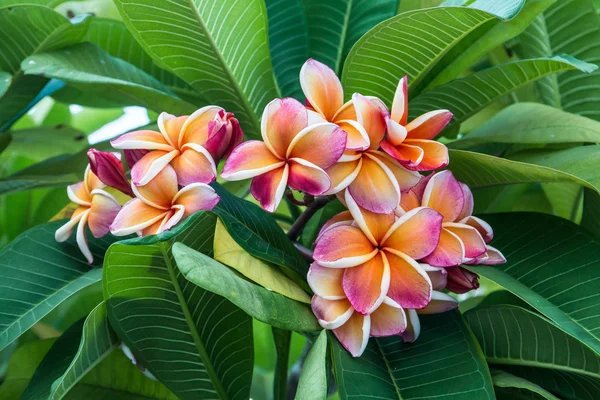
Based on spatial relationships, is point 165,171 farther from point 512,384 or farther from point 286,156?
point 512,384

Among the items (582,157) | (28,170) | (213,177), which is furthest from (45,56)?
(582,157)

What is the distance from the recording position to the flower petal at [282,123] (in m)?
0.55

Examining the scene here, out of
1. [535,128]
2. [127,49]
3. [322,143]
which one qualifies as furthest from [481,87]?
[127,49]

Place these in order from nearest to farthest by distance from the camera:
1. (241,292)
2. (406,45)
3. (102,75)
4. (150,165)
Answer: (241,292) < (150,165) < (406,45) < (102,75)

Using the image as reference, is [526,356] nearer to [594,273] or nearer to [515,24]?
[594,273]

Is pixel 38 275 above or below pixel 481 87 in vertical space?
below

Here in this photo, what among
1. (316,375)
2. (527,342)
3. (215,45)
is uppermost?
(215,45)

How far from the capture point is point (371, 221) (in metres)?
0.55

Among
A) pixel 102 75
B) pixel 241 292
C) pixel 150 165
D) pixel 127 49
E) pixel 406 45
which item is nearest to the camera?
pixel 241 292

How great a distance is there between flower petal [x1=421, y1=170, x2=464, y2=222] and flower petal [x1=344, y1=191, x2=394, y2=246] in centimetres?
5

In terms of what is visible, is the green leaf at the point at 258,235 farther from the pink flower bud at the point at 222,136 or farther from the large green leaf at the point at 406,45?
the large green leaf at the point at 406,45

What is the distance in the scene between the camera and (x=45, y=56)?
0.80m

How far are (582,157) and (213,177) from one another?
392 millimetres

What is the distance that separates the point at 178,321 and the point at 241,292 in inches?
7.0
